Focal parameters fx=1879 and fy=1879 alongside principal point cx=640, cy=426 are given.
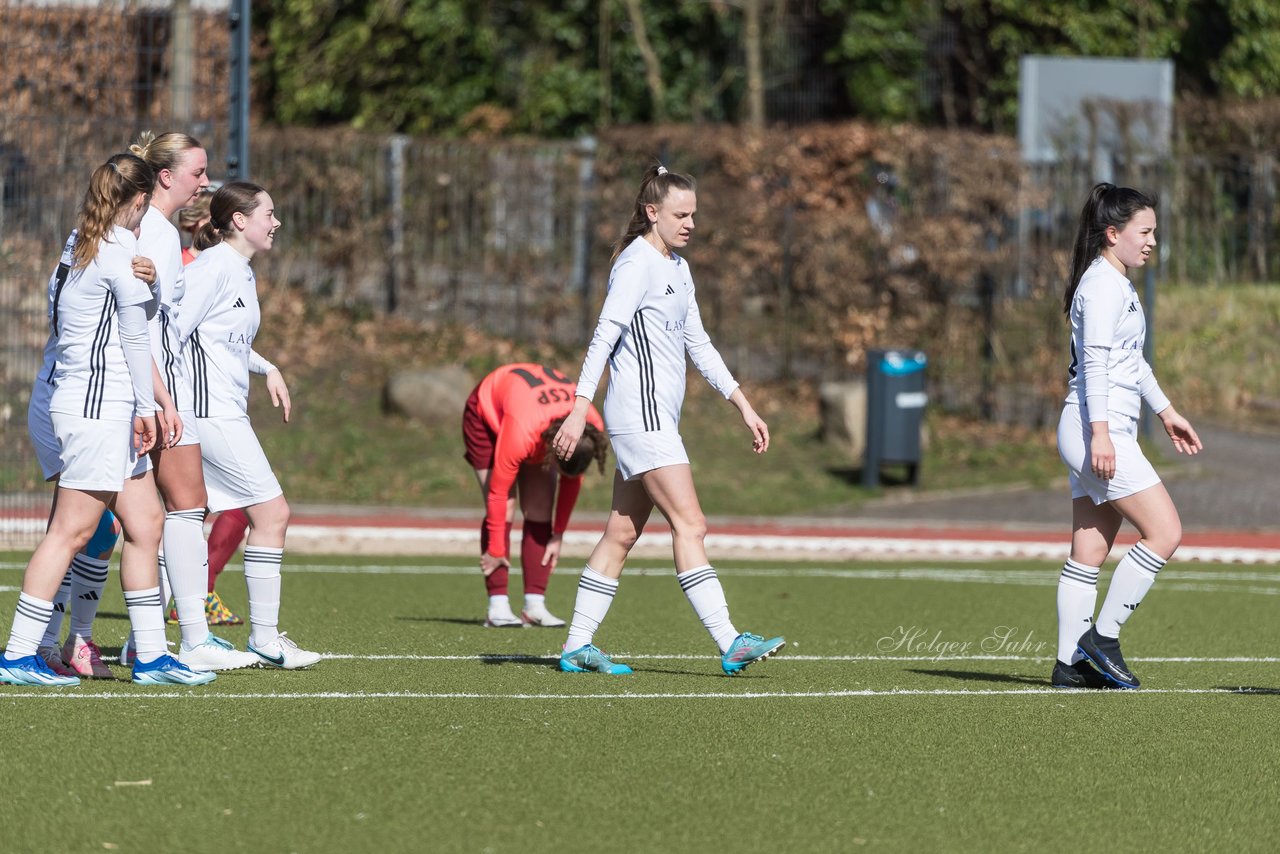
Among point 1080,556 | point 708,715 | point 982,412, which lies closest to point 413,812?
point 708,715

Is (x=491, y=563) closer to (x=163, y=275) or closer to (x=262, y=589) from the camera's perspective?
(x=262, y=589)

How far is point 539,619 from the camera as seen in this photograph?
30.7 ft

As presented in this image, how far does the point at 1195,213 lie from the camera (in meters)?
22.0

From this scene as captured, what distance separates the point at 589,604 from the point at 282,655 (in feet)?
3.99

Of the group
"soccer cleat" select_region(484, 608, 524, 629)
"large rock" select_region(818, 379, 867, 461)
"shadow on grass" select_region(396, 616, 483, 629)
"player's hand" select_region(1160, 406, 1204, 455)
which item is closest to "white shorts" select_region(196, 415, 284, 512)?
"soccer cleat" select_region(484, 608, 524, 629)

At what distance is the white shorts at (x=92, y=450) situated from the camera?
254 inches

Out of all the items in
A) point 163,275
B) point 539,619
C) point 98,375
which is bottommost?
point 539,619

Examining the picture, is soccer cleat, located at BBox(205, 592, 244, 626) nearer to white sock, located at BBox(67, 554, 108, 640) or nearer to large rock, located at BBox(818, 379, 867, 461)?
white sock, located at BBox(67, 554, 108, 640)

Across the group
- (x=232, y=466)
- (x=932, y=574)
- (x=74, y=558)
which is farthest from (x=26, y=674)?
(x=932, y=574)

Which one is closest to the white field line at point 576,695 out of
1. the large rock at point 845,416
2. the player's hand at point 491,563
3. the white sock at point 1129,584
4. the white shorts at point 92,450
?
the white sock at point 1129,584

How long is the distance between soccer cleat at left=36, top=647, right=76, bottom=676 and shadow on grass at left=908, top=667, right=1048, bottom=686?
3.36 metres

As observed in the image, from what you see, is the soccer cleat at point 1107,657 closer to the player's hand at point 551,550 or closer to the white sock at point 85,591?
the player's hand at point 551,550

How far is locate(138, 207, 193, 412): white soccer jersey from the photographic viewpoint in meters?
6.78

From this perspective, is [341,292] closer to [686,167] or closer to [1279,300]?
[686,167]
